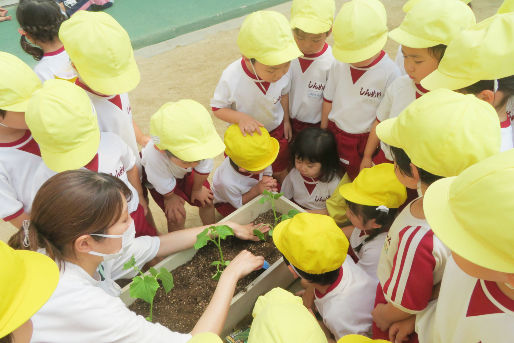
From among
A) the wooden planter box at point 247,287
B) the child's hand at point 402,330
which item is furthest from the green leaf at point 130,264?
the child's hand at point 402,330

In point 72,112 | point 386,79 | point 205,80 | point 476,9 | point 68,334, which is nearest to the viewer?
point 68,334

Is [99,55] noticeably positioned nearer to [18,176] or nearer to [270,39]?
[18,176]

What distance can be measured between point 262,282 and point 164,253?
577 millimetres

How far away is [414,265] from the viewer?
1.30m

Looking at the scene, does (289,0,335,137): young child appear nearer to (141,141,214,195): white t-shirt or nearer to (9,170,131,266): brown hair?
(141,141,214,195): white t-shirt

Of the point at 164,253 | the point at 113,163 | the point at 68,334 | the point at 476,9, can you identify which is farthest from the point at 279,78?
the point at 476,9

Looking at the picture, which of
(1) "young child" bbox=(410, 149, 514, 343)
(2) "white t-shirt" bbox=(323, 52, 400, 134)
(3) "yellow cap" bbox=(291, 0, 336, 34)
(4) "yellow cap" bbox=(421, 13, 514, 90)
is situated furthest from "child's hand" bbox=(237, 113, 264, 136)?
(1) "young child" bbox=(410, 149, 514, 343)

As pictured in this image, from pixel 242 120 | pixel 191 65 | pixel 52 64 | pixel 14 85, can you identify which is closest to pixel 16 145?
pixel 14 85

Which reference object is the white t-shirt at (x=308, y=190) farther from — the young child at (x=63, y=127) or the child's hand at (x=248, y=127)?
the young child at (x=63, y=127)

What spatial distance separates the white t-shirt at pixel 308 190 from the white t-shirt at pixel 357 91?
16.5 inches

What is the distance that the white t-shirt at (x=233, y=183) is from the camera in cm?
254

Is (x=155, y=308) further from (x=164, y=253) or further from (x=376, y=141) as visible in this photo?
(x=376, y=141)

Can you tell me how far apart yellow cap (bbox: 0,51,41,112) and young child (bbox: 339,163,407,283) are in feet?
5.50

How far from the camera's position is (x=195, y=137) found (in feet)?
6.35
